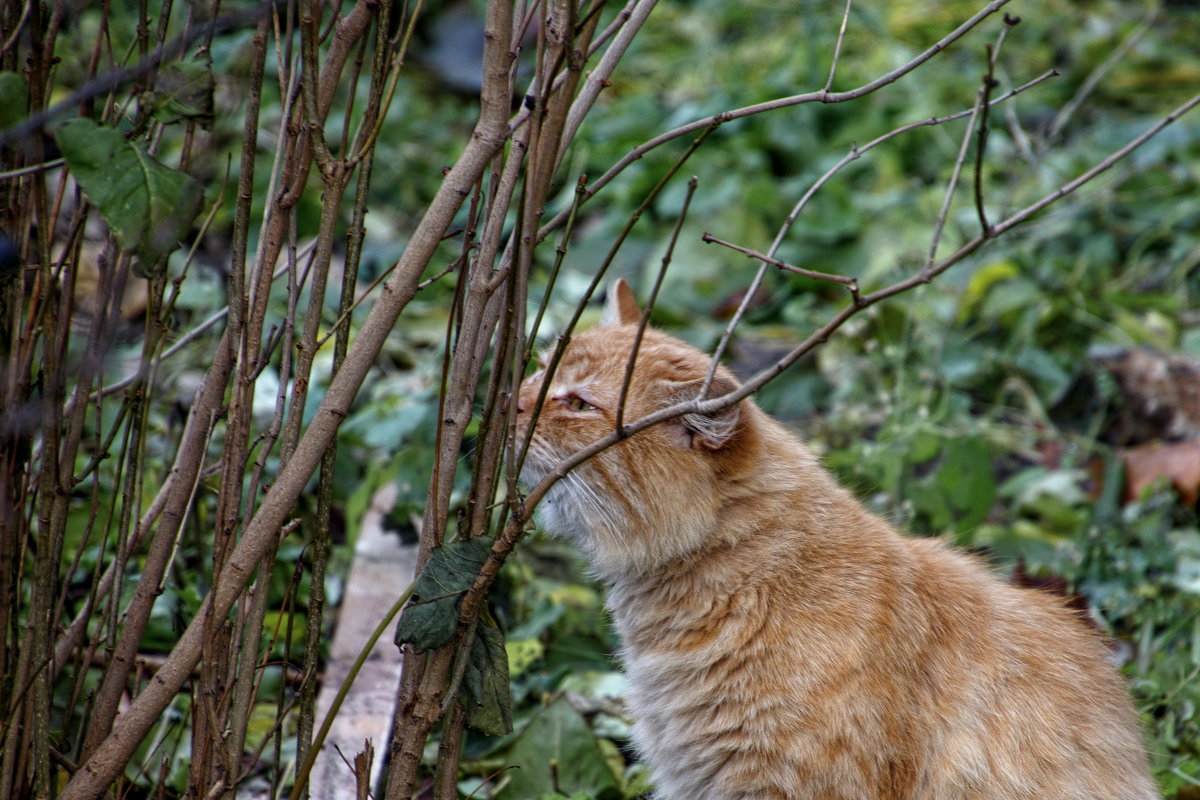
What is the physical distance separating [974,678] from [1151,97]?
591 centimetres

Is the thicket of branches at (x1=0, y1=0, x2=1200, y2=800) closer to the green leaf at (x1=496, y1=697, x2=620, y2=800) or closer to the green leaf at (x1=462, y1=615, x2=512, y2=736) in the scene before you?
the green leaf at (x1=462, y1=615, x2=512, y2=736)

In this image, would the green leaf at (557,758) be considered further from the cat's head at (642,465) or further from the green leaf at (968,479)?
the green leaf at (968,479)

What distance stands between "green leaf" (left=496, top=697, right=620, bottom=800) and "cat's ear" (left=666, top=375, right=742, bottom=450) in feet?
3.00

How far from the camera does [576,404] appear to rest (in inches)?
111

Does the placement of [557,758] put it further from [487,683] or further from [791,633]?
[487,683]

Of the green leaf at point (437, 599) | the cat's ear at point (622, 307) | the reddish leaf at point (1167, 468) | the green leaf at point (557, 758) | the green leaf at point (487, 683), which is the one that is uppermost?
the cat's ear at point (622, 307)

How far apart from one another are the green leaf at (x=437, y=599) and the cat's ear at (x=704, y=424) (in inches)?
30.0

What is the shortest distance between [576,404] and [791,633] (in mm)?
726

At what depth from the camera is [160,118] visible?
2041 mm

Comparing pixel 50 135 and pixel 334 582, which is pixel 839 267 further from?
pixel 50 135

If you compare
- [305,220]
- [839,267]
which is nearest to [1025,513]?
[839,267]

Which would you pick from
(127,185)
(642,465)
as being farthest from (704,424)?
(127,185)

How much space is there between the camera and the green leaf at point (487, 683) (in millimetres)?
2090

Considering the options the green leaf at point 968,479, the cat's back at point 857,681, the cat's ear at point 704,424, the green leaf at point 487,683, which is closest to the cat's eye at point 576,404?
the cat's ear at point 704,424
